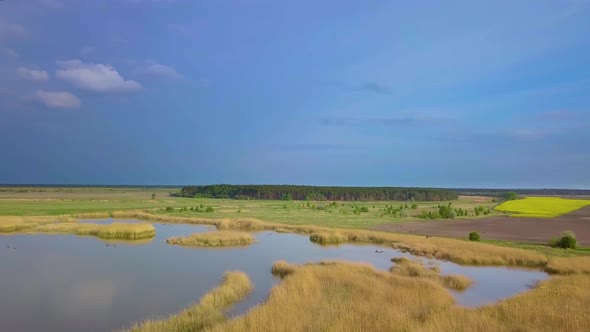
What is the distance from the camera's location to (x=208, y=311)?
1602 centimetres

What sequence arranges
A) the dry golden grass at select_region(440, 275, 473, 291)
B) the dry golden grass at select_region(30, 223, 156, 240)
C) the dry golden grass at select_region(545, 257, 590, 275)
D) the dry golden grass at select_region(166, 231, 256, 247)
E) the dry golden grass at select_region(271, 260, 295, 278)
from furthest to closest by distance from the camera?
the dry golden grass at select_region(30, 223, 156, 240) < the dry golden grass at select_region(166, 231, 256, 247) < the dry golden grass at select_region(545, 257, 590, 275) < the dry golden grass at select_region(271, 260, 295, 278) < the dry golden grass at select_region(440, 275, 473, 291)

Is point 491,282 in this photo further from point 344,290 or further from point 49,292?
point 49,292

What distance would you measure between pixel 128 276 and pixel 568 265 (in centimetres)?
2714

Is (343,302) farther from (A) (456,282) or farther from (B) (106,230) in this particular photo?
(B) (106,230)

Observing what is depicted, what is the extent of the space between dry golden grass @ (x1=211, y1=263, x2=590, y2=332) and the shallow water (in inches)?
86.5

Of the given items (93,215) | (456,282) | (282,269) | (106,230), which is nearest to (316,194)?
(93,215)

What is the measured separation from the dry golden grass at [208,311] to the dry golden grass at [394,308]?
142 cm

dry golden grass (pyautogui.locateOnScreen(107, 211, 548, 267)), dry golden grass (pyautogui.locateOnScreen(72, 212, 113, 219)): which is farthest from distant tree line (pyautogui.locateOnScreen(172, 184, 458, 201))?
dry golden grass (pyautogui.locateOnScreen(107, 211, 548, 267))

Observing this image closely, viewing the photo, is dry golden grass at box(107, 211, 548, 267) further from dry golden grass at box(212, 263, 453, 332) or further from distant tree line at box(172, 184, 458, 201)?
distant tree line at box(172, 184, 458, 201)

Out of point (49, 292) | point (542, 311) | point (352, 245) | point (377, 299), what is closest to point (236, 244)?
point (352, 245)

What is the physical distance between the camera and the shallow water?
16531 mm

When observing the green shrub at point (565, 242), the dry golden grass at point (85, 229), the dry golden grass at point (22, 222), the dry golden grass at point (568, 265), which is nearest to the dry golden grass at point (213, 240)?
the dry golden grass at point (85, 229)

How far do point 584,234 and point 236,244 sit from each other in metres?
40.1

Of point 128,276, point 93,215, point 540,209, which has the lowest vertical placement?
point 128,276
